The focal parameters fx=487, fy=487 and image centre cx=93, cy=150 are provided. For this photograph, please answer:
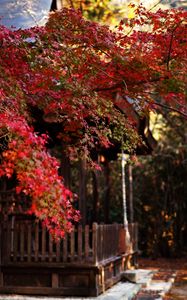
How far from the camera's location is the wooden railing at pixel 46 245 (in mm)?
9406

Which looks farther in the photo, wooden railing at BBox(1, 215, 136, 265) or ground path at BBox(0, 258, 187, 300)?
wooden railing at BBox(1, 215, 136, 265)

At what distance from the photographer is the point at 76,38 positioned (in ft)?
22.9

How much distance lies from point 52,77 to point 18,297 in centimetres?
439

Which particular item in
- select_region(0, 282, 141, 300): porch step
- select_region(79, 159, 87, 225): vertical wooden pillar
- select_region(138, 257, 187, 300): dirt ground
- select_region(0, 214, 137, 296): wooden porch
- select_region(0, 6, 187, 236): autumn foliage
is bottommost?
select_region(138, 257, 187, 300): dirt ground

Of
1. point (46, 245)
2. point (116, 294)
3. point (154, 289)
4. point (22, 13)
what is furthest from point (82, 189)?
point (22, 13)

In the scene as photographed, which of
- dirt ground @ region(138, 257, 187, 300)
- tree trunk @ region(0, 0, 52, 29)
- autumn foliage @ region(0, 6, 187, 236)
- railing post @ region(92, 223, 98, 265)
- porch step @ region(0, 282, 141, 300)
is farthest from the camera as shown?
dirt ground @ region(138, 257, 187, 300)

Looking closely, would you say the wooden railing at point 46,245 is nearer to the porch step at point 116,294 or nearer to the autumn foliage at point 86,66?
Result: the porch step at point 116,294

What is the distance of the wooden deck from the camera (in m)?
9.35

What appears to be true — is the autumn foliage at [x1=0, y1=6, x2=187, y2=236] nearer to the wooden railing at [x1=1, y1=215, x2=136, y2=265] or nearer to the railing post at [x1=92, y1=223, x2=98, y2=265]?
the railing post at [x1=92, y1=223, x2=98, y2=265]

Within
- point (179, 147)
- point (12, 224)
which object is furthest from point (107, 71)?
point (179, 147)

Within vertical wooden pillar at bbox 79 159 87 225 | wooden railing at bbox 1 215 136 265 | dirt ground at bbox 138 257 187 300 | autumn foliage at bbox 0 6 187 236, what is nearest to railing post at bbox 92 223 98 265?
wooden railing at bbox 1 215 136 265

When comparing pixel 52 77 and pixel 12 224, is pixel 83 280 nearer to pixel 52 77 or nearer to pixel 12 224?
pixel 12 224

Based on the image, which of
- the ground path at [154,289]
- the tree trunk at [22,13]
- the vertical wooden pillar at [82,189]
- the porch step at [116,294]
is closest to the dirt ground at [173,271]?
the ground path at [154,289]

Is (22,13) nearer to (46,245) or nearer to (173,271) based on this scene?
(46,245)
